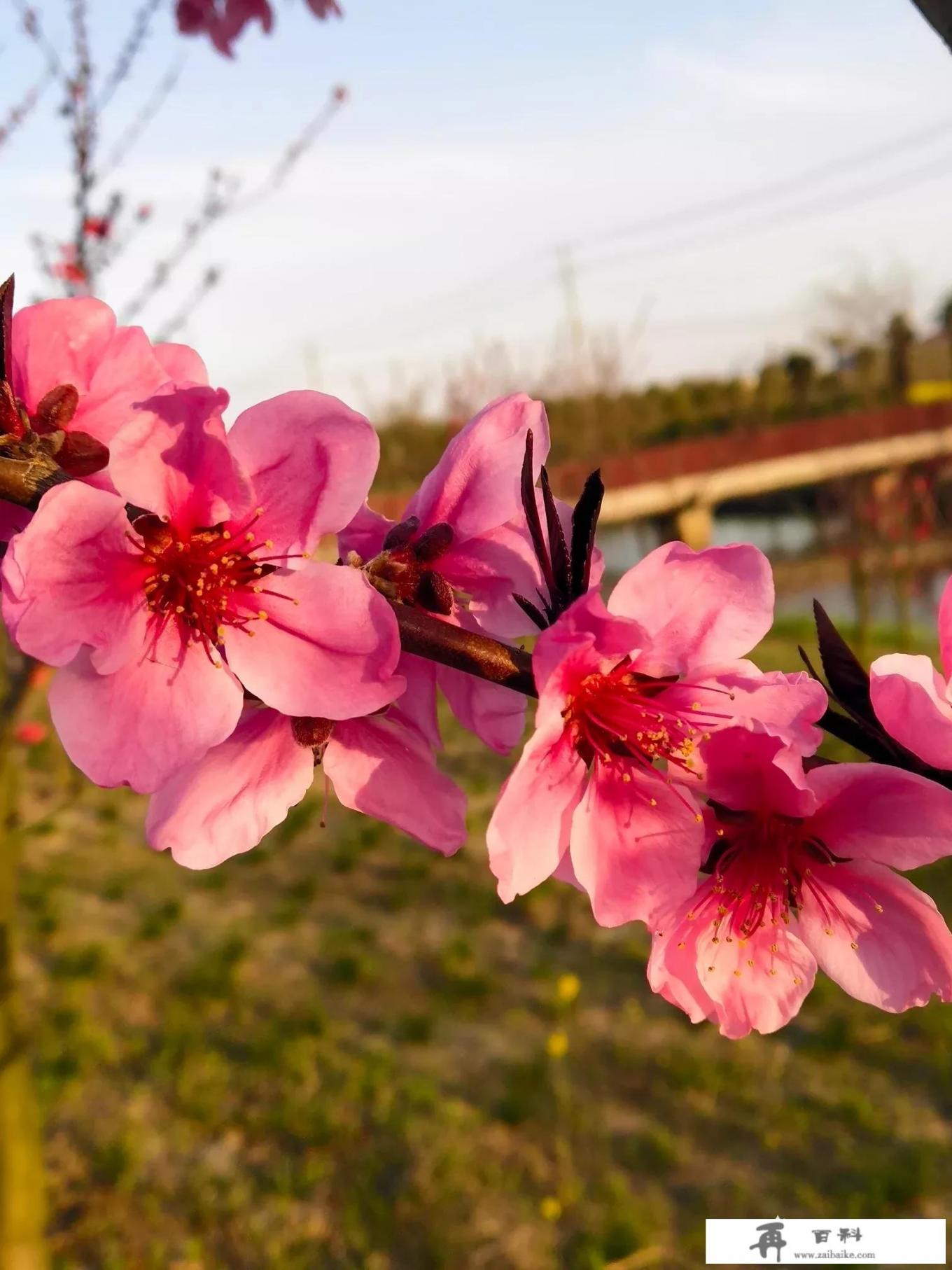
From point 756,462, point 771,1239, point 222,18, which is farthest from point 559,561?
point 756,462

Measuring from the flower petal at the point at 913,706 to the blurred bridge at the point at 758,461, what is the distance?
11508mm

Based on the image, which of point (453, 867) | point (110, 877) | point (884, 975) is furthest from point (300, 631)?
point (110, 877)

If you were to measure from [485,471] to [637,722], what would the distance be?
0.24m

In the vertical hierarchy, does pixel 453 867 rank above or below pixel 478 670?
below

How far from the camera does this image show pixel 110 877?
571cm

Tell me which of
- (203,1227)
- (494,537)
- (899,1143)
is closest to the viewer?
(494,537)

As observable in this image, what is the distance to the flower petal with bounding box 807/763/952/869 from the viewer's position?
73 cm

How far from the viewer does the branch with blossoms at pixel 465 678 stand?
71 cm

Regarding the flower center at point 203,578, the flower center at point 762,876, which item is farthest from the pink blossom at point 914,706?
the flower center at point 203,578

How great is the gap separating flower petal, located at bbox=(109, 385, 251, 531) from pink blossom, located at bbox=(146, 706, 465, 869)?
0.18m

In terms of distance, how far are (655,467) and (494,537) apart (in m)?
13.9

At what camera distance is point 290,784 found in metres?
0.84

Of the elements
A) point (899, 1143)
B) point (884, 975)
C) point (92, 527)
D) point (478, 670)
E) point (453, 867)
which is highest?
point (92, 527)

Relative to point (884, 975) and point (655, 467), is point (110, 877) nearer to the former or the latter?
point (884, 975)
